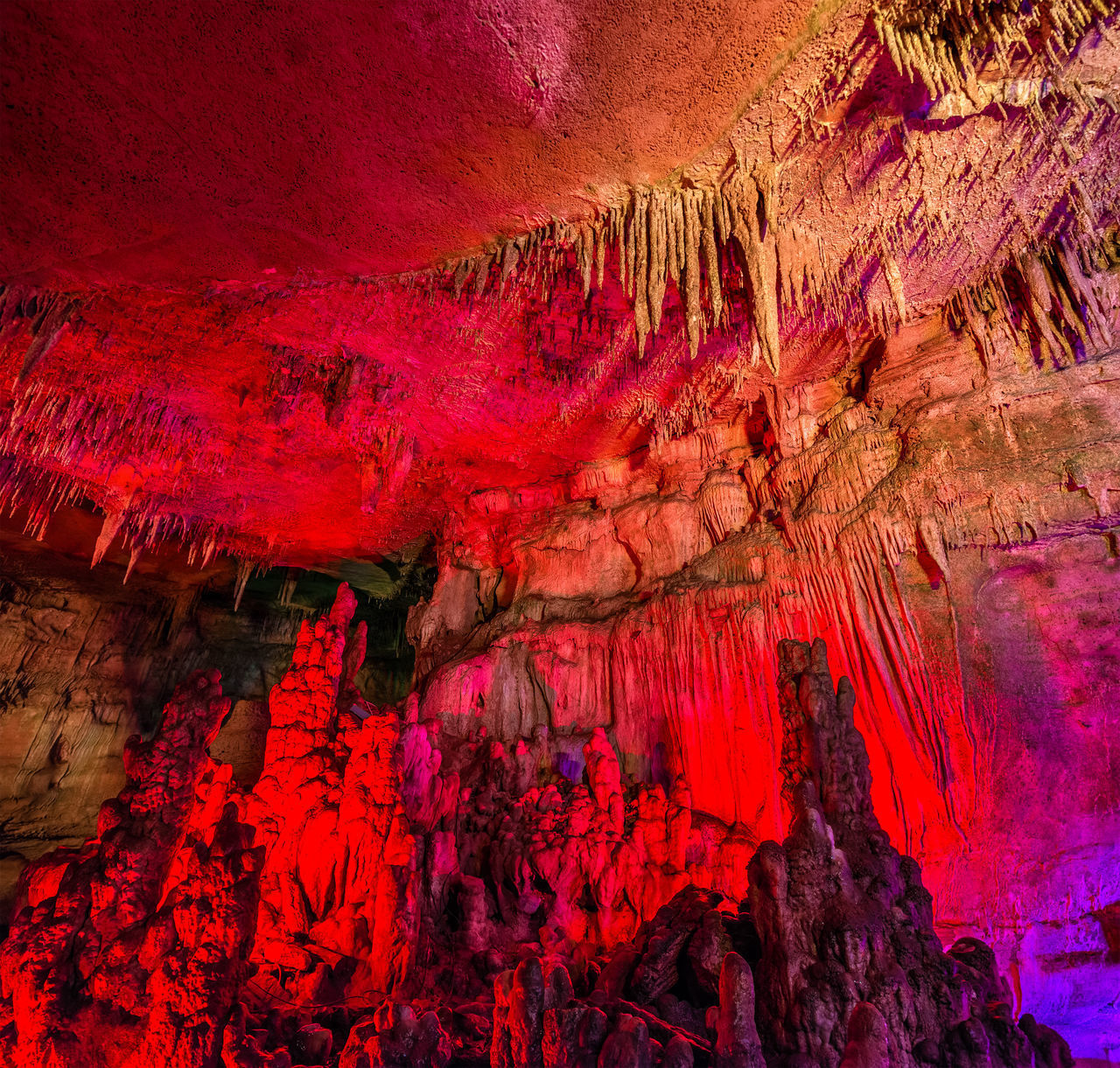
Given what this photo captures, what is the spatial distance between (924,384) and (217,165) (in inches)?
258

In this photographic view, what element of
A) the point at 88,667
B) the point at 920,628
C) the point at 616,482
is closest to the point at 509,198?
the point at 920,628

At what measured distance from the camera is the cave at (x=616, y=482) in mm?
3701

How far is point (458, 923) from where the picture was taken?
6738 millimetres

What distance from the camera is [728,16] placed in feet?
11.7

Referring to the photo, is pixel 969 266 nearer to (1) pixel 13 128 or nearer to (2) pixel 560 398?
(2) pixel 560 398

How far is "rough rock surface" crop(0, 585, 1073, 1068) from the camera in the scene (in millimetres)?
3475

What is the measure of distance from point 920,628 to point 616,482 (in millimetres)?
5221

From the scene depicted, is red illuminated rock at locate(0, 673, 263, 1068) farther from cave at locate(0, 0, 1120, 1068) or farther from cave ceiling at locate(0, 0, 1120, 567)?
cave ceiling at locate(0, 0, 1120, 567)

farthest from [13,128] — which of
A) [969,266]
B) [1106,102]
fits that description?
[969,266]

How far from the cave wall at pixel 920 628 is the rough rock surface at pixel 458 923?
1168 mm

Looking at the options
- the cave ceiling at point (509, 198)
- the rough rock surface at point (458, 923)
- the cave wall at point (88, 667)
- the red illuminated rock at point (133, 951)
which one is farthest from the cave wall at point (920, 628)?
the cave wall at point (88, 667)

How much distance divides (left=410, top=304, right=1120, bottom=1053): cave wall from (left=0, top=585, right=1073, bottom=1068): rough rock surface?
1168mm

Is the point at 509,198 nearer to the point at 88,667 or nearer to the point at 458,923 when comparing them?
the point at 458,923

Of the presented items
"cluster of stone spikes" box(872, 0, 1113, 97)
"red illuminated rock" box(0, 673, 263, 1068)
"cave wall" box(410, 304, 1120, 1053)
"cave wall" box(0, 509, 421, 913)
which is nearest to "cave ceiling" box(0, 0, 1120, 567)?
"cluster of stone spikes" box(872, 0, 1113, 97)
